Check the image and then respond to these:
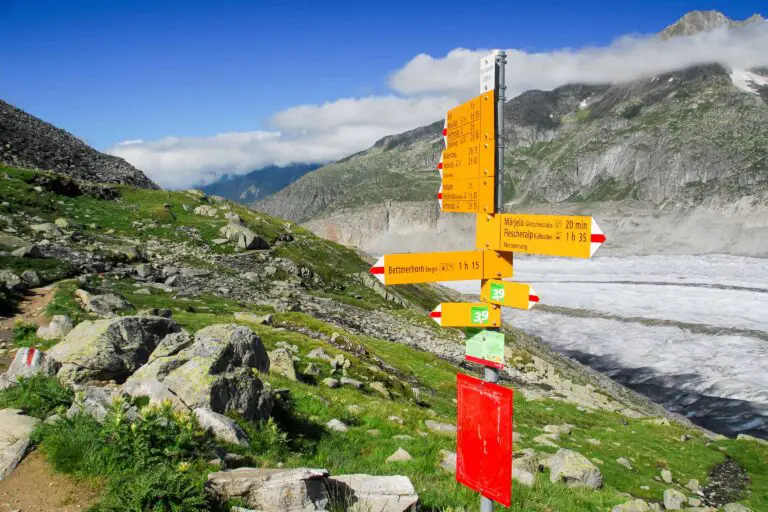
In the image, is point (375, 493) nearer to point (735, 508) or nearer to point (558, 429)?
point (735, 508)

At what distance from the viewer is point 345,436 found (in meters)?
Result: 13.4

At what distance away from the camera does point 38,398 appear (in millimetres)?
9352

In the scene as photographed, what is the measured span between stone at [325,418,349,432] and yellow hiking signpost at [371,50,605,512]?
794 cm

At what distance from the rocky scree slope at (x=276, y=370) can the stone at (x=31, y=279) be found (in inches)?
4.6

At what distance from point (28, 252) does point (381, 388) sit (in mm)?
25110

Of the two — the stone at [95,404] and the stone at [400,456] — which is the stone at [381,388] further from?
the stone at [95,404]

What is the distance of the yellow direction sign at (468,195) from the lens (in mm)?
6598

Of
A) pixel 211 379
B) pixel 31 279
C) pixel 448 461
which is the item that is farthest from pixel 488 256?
pixel 31 279

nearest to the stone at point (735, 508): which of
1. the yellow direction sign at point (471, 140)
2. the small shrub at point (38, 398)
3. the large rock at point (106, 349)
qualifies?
the yellow direction sign at point (471, 140)

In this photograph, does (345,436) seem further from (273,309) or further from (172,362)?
(273,309)

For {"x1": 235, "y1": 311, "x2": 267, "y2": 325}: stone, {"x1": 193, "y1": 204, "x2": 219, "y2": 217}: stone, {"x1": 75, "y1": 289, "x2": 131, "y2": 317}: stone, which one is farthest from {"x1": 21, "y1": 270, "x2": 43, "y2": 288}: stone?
{"x1": 193, "y1": 204, "x2": 219, "y2": 217}: stone

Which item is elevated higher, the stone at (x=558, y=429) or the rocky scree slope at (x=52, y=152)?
the rocky scree slope at (x=52, y=152)

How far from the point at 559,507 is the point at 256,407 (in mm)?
7071

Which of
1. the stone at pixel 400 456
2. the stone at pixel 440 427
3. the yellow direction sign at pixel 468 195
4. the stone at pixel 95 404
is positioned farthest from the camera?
the stone at pixel 440 427
